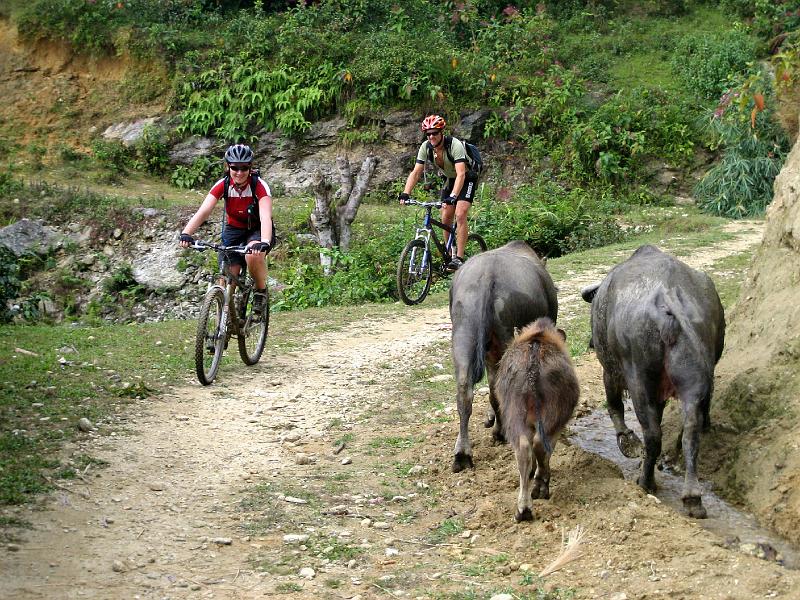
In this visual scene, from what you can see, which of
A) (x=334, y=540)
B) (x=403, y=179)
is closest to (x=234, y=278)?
(x=334, y=540)

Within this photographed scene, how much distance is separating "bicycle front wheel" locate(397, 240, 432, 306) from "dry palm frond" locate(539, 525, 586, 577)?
7995mm

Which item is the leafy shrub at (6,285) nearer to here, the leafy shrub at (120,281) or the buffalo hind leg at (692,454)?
the leafy shrub at (120,281)

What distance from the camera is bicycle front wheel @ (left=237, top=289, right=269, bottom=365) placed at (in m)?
9.93

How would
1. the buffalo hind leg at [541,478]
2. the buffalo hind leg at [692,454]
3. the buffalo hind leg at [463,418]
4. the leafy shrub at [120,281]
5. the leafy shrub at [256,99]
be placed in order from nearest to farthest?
1. the buffalo hind leg at [692,454]
2. the buffalo hind leg at [541,478]
3. the buffalo hind leg at [463,418]
4. the leafy shrub at [120,281]
5. the leafy shrub at [256,99]

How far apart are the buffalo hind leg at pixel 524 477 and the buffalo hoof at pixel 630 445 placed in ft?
4.30

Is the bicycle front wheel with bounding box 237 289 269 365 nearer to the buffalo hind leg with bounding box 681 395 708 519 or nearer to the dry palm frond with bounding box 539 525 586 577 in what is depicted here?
→ the dry palm frond with bounding box 539 525 586 577

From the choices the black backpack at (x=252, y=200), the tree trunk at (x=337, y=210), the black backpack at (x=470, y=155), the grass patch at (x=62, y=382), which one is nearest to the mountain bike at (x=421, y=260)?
the black backpack at (x=470, y=155)

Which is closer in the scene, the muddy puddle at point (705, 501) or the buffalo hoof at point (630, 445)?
the muddy puddle at point (705, 501)

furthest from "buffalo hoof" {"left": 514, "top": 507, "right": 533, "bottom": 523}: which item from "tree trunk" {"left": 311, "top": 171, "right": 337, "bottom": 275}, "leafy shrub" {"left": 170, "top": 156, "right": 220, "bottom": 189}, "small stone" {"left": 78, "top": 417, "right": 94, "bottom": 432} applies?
"leafy shrub" {"left": 170, "top": 156, "right": 220, "bottom": 189}

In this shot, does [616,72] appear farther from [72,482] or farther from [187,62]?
[72,482]

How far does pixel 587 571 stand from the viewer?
538 centimetres

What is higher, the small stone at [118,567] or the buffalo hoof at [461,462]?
the small stone at [118,567]

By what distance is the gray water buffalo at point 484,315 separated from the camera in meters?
6.99

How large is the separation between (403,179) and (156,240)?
20.6 ft
